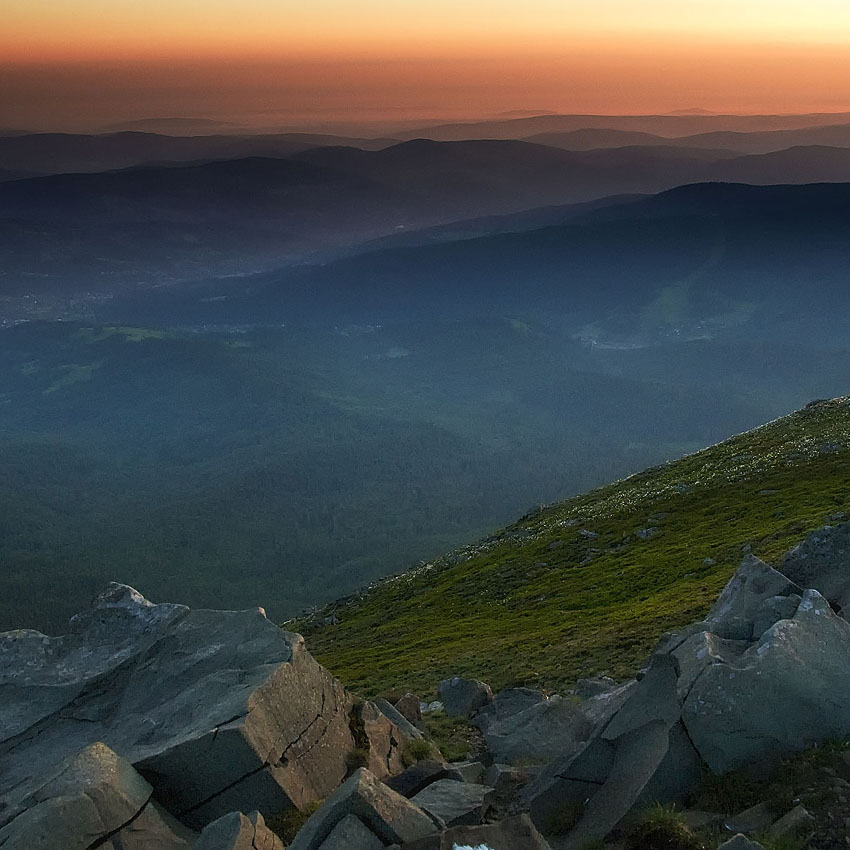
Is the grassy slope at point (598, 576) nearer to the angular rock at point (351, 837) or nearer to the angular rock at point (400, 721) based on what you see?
the angular rock at point (400, 721)

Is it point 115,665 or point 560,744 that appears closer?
point 560,744

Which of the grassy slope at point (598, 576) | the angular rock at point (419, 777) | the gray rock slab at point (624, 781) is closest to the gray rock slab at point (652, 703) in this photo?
the gray rock slab at point (624, 781)

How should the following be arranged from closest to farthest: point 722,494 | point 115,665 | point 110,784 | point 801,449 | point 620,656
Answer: point 110,784, point 115,665, point 620,656, point 722,494, point 801,449

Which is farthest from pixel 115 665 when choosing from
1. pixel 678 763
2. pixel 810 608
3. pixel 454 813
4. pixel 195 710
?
pixel 810 608

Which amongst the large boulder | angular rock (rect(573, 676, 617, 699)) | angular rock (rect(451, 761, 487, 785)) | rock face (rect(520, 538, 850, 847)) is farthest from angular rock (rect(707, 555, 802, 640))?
the large boulder

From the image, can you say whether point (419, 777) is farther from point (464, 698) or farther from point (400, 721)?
point (464, 698)

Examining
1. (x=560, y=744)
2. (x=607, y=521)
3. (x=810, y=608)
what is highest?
(x=810, y=608)

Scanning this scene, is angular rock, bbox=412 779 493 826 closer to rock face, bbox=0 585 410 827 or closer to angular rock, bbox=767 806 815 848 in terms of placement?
rock face, bbox=0 585 410 827

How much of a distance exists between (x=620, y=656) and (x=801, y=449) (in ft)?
182

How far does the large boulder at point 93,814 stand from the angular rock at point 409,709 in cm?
1193

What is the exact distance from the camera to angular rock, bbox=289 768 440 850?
1465cm

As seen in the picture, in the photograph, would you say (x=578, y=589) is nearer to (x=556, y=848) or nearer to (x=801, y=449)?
(x=801, y=449)

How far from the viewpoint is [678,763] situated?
16312 mm

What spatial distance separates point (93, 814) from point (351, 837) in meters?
5.95
